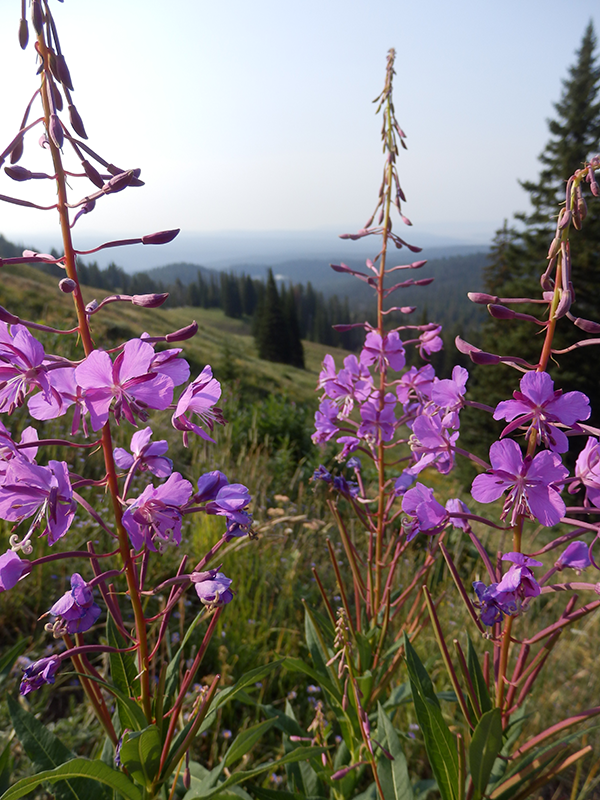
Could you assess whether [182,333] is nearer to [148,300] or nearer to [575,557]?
[148,300]

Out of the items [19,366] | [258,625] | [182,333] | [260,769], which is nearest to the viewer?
[19,366]

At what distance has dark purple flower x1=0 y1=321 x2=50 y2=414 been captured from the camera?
47.7 inches

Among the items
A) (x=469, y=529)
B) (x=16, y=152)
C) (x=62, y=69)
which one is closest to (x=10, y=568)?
(x=16, y=152)

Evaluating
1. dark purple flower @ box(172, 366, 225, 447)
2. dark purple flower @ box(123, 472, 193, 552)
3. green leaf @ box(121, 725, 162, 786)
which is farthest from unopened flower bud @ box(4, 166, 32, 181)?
green leaf @ box(121, 725, 162, 786)

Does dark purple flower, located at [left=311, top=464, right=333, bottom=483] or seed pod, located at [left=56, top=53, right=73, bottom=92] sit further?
dark purple flower, located at [left=311, top=464, right=333, bottom=483]

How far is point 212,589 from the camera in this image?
58.1 inches

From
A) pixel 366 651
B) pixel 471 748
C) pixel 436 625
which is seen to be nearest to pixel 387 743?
pixel 366 651

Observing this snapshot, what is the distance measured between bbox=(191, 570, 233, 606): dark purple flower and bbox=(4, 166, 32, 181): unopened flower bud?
1228mm

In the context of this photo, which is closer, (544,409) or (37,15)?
(37,15)

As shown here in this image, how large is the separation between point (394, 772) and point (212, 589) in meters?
1.23

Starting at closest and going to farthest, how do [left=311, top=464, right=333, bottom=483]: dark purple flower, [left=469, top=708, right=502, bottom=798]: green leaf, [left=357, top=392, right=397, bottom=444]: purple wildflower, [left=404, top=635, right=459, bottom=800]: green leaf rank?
[left=469, top=708, right=502, bottom=798]: green leaf, [left=404, top=635, right=459, bottom=800]: green leaf, [left=357, top=392, right=397, bottom=444]: purple wildflower, [left=311, top=464, right=333, bottom=483]: dark purple flower

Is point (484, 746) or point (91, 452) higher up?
point (91, 452)

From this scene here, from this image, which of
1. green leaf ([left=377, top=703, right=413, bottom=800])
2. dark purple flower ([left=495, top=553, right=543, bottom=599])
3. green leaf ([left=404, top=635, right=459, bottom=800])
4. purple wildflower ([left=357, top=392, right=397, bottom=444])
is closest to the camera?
dark purple flower ([left=495, top=553, right=543, bottom=599])

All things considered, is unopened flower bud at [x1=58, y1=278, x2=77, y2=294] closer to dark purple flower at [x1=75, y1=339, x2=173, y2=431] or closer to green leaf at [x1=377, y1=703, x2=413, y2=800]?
dark purple flower at [x1=75, y1=339, x2=173, y2=431]
